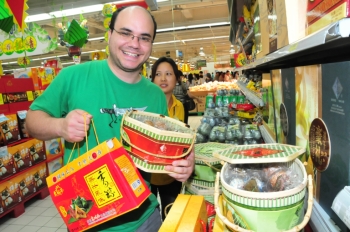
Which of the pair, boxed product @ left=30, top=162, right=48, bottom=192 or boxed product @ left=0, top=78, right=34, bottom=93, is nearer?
boxed product @ left=0, top=78, right=34, bottom=93

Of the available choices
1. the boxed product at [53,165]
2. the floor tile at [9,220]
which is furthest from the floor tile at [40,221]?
the boxed product at [53,165]

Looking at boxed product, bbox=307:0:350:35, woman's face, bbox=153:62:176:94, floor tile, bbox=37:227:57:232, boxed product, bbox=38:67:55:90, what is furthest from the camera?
boxed product, bbox=38:67:55:90

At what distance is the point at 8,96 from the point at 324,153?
4.68m

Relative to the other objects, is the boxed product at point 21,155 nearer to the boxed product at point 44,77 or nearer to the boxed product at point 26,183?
the boxed product at point 26,183

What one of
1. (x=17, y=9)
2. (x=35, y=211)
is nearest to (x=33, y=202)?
(x=35, y=211)

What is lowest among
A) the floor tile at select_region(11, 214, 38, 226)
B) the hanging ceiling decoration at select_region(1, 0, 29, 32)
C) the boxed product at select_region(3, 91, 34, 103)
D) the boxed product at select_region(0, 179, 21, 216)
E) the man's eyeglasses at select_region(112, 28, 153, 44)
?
the floor tile at select_region(11, 214, 38, 226)

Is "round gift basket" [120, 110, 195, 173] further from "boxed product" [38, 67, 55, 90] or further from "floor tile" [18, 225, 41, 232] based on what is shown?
"boxed product" [38, 67, 55, 90]

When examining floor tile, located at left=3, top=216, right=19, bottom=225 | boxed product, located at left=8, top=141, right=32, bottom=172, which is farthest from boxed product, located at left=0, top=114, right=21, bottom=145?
floor tile, located at left=3, top=216, right=19, bottom=225

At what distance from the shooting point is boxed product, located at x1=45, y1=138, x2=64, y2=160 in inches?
198

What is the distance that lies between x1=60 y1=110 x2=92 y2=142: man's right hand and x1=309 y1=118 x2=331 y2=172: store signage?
954 millimetres

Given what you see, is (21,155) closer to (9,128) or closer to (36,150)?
(36,150)

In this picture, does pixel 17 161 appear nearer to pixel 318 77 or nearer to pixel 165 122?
pixel 165 122

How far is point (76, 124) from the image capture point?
1192mm

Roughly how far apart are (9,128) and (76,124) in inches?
144
